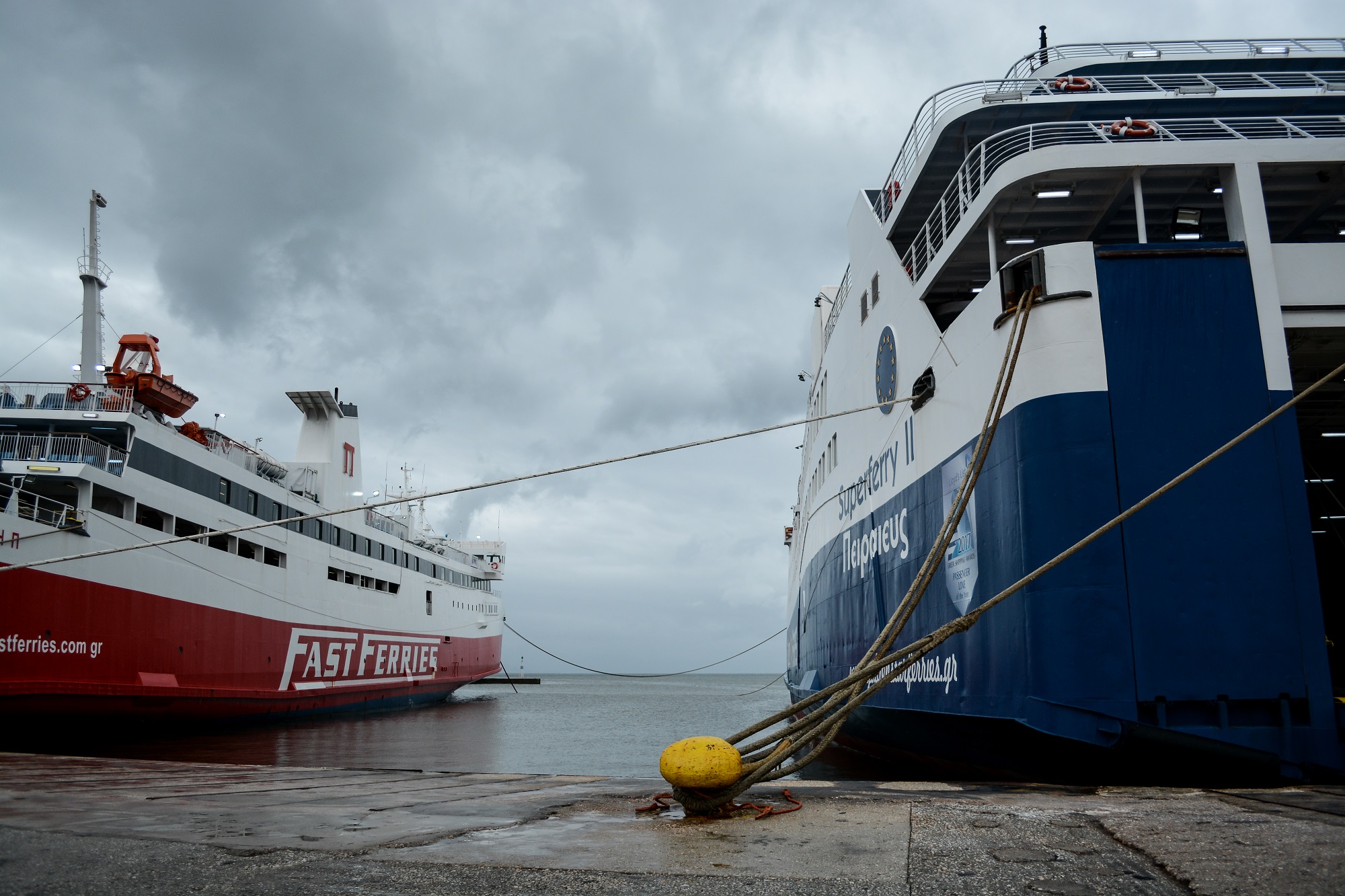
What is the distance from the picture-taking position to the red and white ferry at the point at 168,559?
15.9m

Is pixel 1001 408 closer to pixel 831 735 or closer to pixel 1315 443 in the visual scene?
pixel 831 735

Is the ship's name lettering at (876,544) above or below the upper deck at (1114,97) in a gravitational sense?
below

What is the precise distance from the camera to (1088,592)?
7.29 m

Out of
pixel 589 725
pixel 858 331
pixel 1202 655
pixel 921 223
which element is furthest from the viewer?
pixel 589 725

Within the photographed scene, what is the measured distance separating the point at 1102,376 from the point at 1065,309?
716 mm

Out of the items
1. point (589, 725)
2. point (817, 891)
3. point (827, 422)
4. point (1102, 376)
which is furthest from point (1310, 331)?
point (589, 725)

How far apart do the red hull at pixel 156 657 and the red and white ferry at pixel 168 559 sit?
36 mm

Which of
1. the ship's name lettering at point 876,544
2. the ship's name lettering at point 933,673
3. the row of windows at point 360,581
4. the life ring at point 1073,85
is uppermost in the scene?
the life ring at point 1073,85

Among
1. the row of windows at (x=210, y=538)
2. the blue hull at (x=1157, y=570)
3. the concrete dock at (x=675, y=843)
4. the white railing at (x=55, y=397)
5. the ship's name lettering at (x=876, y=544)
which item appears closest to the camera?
the concrete dock at (x=675, y=843)

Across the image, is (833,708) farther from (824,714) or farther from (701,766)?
(701,766)

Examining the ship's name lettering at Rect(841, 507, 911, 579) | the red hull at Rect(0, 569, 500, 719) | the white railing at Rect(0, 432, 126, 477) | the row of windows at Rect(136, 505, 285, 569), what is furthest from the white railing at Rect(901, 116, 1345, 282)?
the red hull at Rect(0, 569, 500, 719)

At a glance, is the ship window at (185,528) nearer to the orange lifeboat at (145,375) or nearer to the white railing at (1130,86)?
the orange lifeboat at (145,375)

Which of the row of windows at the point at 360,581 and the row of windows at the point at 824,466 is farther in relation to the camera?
the row of windows at the point at 360,581

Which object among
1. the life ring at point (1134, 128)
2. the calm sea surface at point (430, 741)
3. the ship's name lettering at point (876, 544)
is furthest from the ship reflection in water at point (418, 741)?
the life ring at point (1134, 128)
